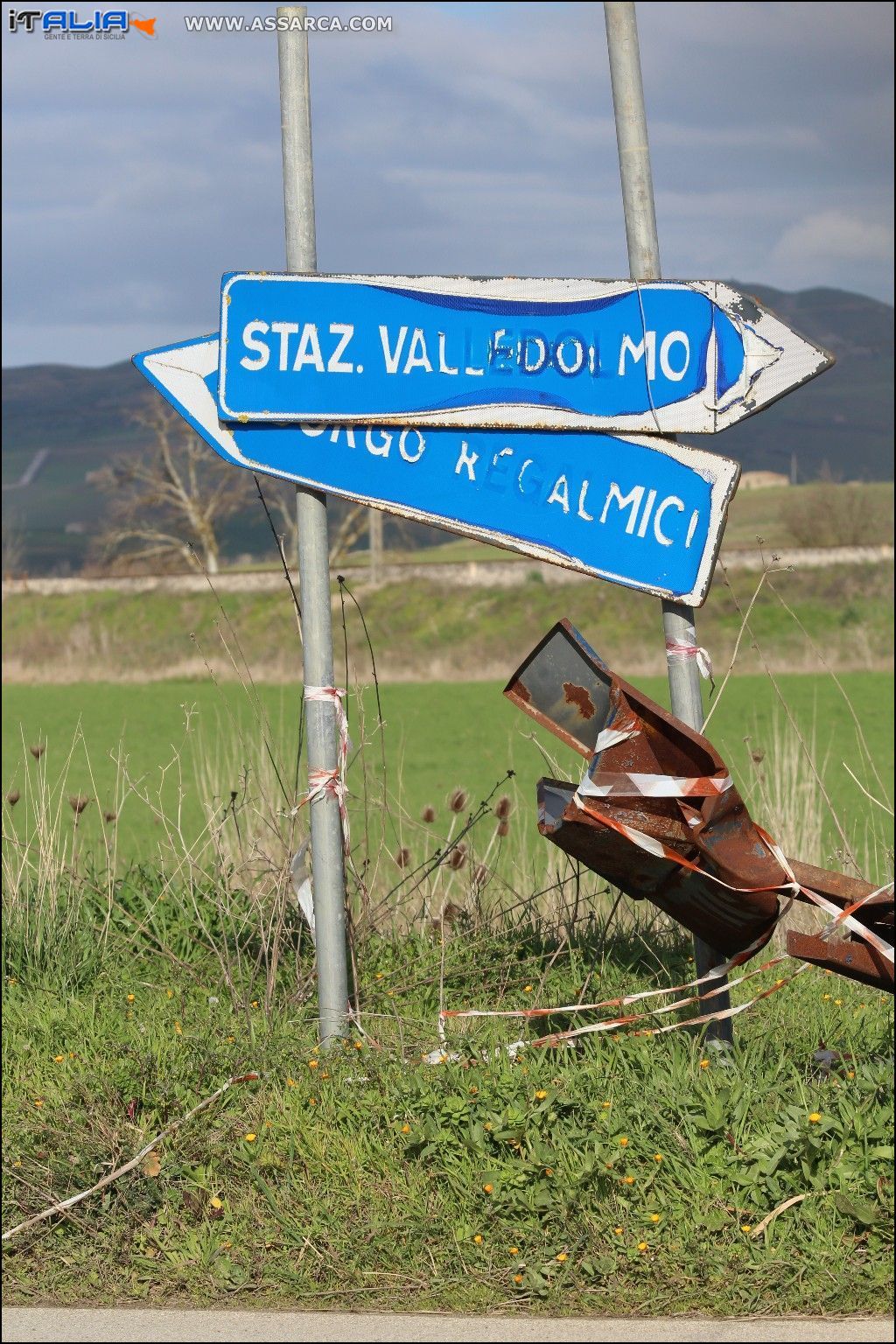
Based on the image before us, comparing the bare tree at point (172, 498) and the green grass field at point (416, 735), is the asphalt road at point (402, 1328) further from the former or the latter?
the bare tree at point (172, 498)

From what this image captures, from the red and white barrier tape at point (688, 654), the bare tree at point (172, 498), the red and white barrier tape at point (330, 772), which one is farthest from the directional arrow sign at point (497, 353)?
the bare tree at point (172, 498)

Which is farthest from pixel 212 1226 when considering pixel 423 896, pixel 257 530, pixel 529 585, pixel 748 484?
pixel 257 530

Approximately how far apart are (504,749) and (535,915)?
620 inches

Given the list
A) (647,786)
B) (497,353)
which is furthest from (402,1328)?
(497,353)

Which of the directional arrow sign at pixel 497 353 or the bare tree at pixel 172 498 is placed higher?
the bare tree at pixel 172 498

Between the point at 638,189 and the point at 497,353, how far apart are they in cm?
59

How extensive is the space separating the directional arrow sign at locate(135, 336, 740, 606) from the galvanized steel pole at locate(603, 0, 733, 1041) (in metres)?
0.19

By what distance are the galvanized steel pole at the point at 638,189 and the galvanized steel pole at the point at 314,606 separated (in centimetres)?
90

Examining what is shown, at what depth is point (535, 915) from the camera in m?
5.07

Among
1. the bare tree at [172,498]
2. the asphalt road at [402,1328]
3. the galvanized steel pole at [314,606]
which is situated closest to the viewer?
the asphalt road at [402,1328]

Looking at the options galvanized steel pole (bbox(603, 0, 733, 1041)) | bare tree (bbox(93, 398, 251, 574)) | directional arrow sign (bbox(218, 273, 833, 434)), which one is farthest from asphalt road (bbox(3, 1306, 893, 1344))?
bare tree (bbox(93, 398, 251, 574))

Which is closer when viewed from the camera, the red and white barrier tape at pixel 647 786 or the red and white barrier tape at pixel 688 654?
the red and white barrier tape at pixel 647 786

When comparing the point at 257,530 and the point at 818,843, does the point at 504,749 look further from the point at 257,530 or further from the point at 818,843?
the point at 257,530

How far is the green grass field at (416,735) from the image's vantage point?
11722mm
